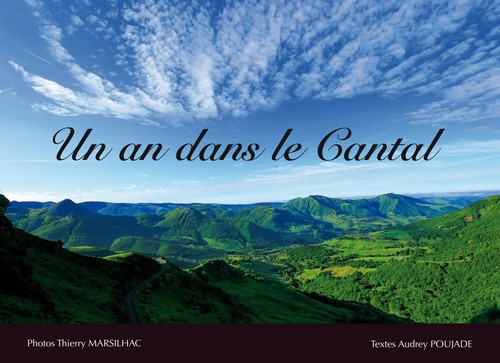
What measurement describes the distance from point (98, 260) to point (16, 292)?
5800 cm

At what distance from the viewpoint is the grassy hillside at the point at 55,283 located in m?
60.3

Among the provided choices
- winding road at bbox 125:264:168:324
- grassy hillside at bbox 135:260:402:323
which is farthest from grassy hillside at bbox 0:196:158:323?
grassy hillside at bbox 135:260:402:323

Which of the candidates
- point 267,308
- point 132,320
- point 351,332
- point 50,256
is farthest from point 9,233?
point 267,308

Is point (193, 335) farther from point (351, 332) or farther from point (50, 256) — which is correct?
point (50, 256)

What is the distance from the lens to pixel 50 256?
10375cm

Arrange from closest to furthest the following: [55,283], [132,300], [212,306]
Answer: [55,283] < [132,300] < [212,306]

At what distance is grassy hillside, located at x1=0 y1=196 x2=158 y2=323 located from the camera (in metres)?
60.3

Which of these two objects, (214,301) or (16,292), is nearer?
(16,292)

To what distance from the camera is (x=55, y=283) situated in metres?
84.4

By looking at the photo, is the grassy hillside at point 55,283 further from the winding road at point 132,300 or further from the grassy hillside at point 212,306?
the grassy hillside at point 212,306

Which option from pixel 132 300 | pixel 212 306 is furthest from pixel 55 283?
pixel 212 306

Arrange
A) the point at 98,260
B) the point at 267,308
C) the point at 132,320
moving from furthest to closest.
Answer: the point at 267,308, the point at 98,260, the point at 132,320

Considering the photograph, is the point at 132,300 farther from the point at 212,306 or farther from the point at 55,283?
the point at 212,306

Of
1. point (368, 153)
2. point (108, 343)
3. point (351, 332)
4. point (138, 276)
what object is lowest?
point (108, 343)
